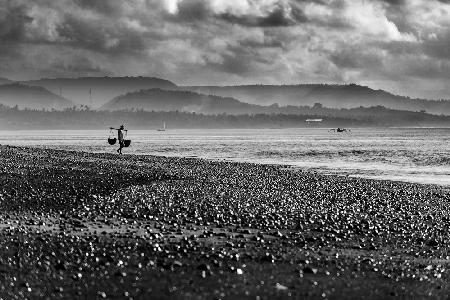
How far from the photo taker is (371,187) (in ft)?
124

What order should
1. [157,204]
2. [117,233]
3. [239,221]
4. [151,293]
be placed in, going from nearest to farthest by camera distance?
[151,293]
[117,233]
[239,221]
[157,204]

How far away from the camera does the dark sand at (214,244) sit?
1315cm

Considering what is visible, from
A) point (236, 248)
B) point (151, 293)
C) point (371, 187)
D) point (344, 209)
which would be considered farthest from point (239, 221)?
point (371, 187)

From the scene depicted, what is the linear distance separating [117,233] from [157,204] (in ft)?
19.3

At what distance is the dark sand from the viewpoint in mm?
13148

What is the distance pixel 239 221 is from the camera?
70.0 feet

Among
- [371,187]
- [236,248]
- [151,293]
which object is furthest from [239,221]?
[371,187]

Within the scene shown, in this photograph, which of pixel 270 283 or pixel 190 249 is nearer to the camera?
pixel 270 283

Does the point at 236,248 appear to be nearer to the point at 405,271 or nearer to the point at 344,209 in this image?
the point at 405,271

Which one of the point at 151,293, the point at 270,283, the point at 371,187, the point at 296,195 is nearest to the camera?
the point at 151,293

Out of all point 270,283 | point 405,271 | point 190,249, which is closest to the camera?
point 270,283

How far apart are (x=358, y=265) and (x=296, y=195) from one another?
1562 cm

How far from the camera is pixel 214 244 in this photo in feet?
57.3

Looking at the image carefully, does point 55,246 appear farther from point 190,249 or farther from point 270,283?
point 270,283
